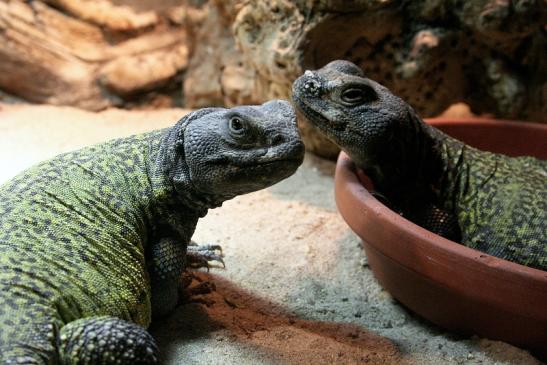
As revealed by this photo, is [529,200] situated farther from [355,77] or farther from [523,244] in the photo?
[355,77]

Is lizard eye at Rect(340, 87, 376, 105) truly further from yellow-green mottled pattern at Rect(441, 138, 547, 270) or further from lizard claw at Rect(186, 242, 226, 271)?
lizard claw at Rect(186, 242, 226, 271)

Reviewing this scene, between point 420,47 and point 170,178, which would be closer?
point 170,178

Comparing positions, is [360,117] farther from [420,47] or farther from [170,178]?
[420,47]

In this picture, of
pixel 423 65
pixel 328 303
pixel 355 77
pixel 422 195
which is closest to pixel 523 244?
pixel 422 195

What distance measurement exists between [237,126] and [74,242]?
3.04 feet

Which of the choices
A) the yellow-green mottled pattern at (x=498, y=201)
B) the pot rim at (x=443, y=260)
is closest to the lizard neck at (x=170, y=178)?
the pot rim at (x=443, y=260)

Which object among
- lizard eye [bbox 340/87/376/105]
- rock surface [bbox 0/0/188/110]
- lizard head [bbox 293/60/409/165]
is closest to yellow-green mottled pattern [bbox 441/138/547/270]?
lizard head [bbox 293/60/409/165]

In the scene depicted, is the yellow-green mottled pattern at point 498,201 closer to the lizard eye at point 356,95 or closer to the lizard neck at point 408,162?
the lizard neck at point 408,162

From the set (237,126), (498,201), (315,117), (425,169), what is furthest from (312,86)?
(498,201)

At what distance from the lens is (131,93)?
6.43 meters

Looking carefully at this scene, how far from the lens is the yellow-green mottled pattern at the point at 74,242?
2250 mm

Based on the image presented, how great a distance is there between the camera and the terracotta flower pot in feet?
9.09

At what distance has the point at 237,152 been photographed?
2.80 m

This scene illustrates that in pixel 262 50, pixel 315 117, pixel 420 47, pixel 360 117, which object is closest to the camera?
pixel 360 117
